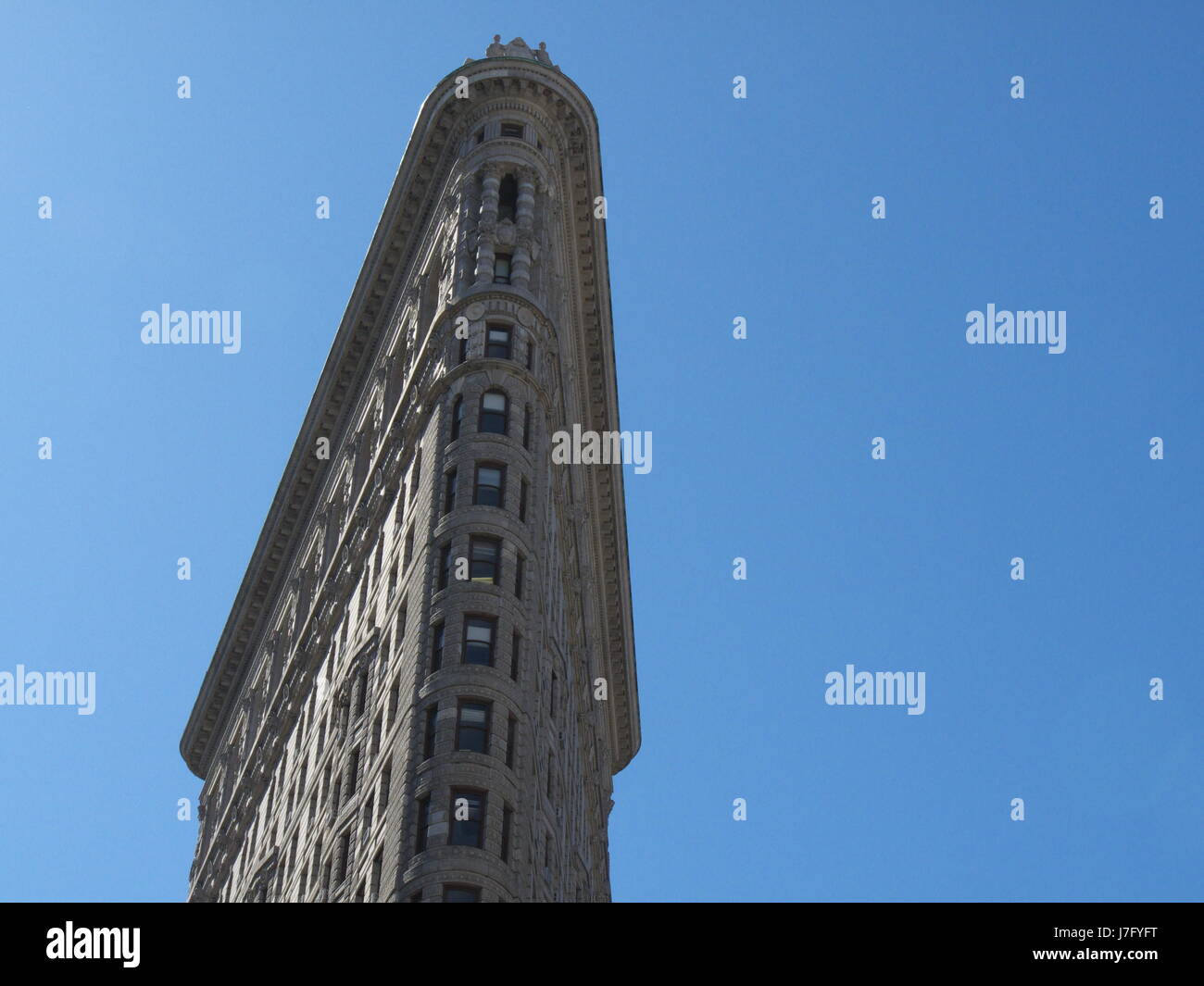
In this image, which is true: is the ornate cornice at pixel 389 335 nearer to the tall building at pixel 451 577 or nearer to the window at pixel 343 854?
the tall building at pixel 451 577

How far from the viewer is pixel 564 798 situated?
72.3 m

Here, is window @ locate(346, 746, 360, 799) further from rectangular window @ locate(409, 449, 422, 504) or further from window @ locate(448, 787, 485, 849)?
rectangular window @ locate(409, 449, 422, 504)

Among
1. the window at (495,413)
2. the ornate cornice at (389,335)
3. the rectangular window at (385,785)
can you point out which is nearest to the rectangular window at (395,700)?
the rectangular window at (385,785)

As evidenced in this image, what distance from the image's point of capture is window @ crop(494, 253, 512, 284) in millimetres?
75500

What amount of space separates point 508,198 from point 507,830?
34.2 m

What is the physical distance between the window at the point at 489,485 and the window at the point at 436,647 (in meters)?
5.66

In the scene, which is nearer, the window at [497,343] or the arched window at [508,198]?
the window at [497,343]

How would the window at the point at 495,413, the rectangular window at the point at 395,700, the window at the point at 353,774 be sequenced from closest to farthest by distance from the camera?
the rectangular window at the point at 395,700 → the window at the point at 353,774 → the window at the point at 495,413

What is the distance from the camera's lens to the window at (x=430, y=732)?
57.7m

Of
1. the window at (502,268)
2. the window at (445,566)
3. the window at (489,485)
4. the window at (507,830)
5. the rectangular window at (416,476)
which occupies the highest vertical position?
the window at (502,268)

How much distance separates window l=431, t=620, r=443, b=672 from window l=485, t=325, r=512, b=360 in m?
13.8
